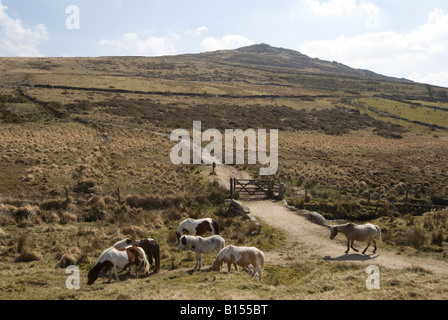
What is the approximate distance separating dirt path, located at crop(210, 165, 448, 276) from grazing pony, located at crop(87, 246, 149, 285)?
235 inches

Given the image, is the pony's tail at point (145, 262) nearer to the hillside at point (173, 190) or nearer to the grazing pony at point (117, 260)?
the grazing pony at point (117, 260)

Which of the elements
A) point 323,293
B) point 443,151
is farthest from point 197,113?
point 323,293

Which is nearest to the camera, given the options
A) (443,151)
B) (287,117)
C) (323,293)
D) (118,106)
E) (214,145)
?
(323,293)

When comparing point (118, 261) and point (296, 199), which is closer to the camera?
point (118, 261)

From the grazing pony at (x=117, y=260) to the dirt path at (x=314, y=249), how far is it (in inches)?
235

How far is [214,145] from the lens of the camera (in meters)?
48.9

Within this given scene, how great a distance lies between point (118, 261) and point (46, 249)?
6.08 metres

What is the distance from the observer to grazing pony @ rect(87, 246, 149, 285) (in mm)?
11797

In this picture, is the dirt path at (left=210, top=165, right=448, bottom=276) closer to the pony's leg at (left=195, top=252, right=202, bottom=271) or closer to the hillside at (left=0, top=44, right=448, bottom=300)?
the hillside at (left=0, top=44, right=448, bottom=300)

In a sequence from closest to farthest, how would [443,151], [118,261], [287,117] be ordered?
[118,261] < [443,151] < [287,117]

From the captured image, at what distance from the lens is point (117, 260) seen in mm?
12070

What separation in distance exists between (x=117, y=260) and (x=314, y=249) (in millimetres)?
9890

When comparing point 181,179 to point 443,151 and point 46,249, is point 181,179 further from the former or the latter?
point 443,151

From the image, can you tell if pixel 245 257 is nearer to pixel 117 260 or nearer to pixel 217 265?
pixel 217 265
